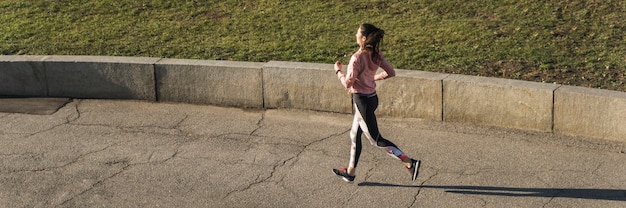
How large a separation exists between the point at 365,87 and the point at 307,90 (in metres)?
2.28

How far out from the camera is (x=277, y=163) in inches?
314

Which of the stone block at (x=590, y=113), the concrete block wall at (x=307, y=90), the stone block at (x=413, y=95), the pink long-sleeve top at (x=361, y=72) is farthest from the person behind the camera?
the stone block at (x=413, y=95)

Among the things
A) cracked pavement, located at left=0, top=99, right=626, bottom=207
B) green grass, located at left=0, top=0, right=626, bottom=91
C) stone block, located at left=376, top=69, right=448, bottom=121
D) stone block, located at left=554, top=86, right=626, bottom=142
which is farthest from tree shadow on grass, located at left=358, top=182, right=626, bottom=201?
green grass, located at left=0, top=0, right=626, bottom=91

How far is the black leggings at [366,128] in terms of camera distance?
715cm

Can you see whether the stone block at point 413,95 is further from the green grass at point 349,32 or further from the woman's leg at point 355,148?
the woman's leg at point 355,148

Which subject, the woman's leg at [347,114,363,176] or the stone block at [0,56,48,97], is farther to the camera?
the stone block at [0,56,48,97]

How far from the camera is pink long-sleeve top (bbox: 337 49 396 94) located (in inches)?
274

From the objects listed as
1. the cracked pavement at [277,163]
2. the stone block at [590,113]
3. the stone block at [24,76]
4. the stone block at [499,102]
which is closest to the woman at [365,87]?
the cracked pavement at [277,163]

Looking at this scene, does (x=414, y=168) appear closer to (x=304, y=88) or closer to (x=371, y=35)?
(x=371, y=35)

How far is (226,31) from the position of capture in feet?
37.3

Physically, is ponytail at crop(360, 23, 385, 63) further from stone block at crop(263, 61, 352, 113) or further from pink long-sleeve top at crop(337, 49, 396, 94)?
stone block at crop(263, 61, 352, 113)

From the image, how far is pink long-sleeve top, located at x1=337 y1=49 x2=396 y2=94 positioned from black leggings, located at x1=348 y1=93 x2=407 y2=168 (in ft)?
0.23

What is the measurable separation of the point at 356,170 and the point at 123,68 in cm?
338

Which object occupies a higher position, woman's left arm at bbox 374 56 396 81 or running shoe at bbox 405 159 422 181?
woman's left arm at bbox 374 56 396 81
